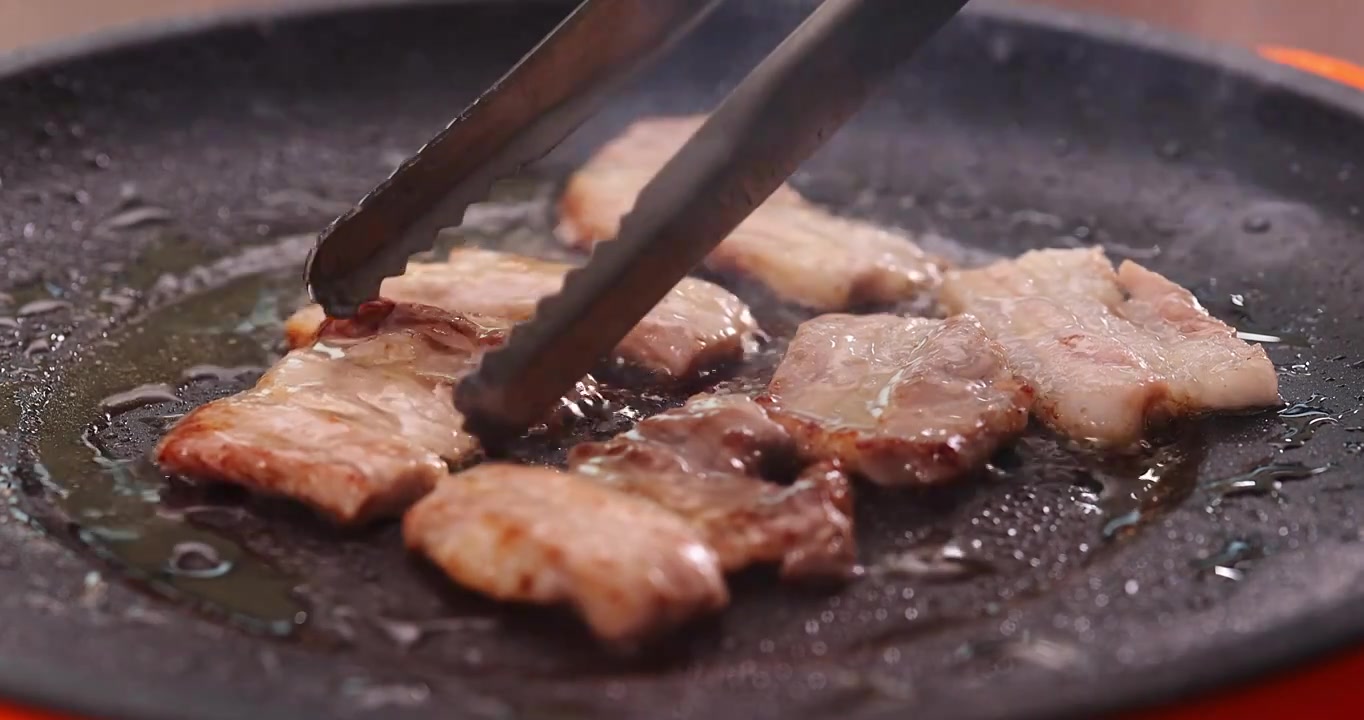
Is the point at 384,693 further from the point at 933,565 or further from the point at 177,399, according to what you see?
the point at 177,399

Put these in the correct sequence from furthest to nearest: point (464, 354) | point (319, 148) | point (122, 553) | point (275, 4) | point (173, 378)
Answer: point (275, 4), point (319, 148), point (173, 378), point (464, 354), point (122, 553)

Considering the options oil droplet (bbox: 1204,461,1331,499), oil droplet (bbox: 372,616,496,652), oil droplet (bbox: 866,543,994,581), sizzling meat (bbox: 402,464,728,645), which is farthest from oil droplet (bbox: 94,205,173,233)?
oil droplet (bbox: 1204,461,1331,499)

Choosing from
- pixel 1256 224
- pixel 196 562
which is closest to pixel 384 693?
pixel 196 562

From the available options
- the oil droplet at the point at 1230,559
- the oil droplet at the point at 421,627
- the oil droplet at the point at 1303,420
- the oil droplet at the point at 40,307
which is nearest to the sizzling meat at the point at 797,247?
the oil droplet at the point at 1303,420

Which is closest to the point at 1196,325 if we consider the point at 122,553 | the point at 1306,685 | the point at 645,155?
the point at 1306,685

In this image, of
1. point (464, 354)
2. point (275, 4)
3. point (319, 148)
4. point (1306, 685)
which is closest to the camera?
point (1306, 685)

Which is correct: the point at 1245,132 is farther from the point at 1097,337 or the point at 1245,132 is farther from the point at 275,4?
the point at 275,4

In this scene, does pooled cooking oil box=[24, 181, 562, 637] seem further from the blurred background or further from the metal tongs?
the blurred background
